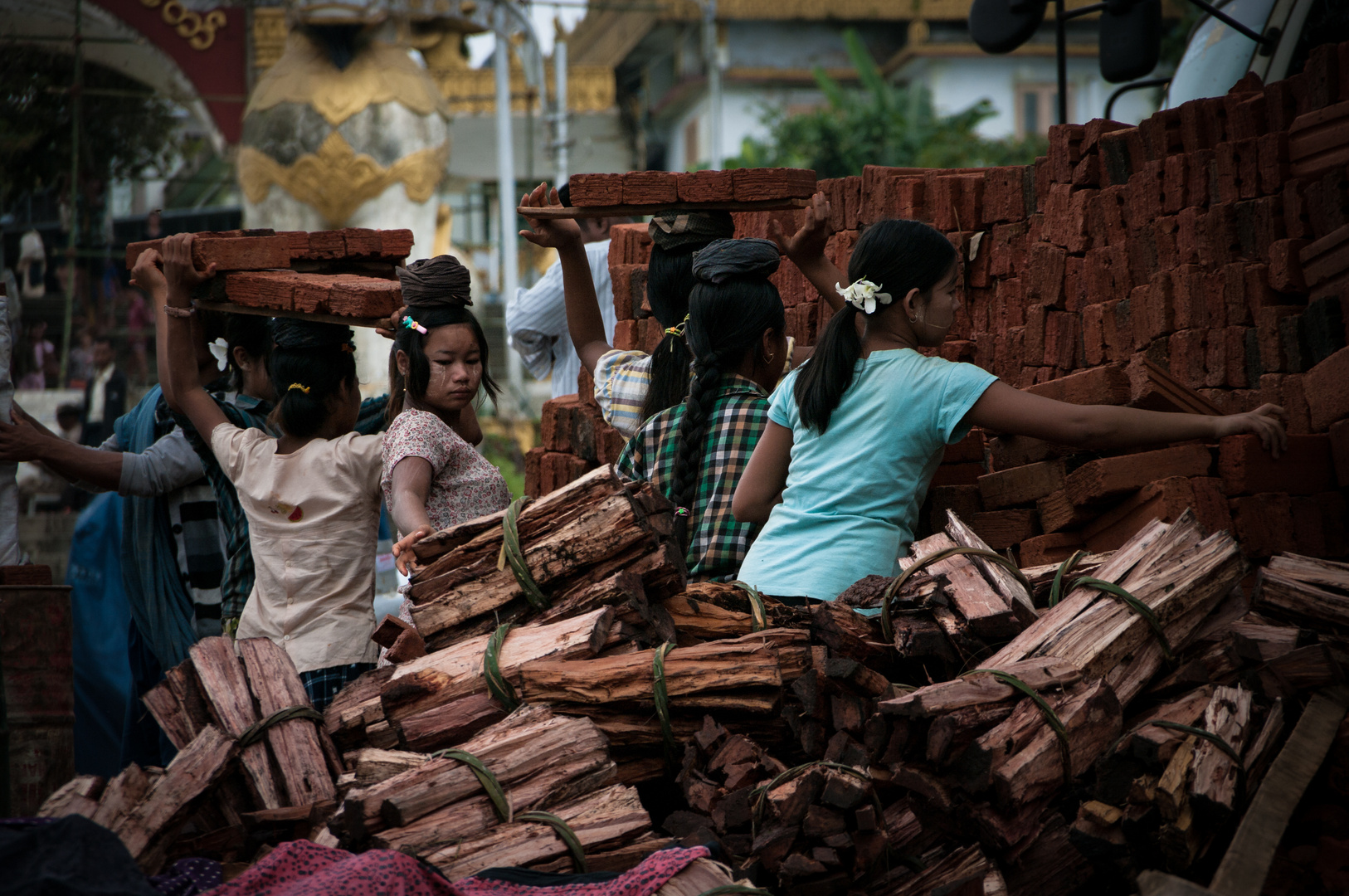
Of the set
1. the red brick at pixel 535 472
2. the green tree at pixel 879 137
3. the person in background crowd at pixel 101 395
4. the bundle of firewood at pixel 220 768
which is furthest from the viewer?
the green tree at pixel 879 137

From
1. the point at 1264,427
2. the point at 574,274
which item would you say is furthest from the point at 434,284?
the point at 1264,427

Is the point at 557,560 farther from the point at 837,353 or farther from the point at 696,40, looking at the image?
the point at 696,40

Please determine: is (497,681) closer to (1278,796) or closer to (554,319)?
(1278,796)

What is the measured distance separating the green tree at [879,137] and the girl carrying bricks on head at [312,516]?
16920 millimetres

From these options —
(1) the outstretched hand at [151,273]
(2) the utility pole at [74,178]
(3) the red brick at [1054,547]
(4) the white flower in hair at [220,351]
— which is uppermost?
(2) the utility pole at [74,178]

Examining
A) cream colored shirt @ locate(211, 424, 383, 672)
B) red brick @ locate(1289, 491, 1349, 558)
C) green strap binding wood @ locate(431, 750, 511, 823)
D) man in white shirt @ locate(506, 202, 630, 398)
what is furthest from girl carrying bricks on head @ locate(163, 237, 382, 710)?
red brick @ locate(1289, 491, 1349, 558)

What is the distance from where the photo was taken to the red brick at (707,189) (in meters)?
4.22

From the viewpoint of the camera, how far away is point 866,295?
3.29 m

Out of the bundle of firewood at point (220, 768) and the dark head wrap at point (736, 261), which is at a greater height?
the dark head wrap at point (736, 261)

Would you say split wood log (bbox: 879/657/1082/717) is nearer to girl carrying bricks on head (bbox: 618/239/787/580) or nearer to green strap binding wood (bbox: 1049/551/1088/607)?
green strap binding wood (bbox: 1049/551/1088/607)

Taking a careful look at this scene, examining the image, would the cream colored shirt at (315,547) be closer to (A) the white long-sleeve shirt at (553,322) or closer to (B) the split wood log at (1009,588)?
(A) the white long-sleeve shirt at (553,322)

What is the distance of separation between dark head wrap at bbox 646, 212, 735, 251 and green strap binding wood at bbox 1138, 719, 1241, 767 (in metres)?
2.29

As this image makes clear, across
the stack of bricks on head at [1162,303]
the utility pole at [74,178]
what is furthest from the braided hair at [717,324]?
the utility pole at [74,178]

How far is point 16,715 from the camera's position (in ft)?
15.1
